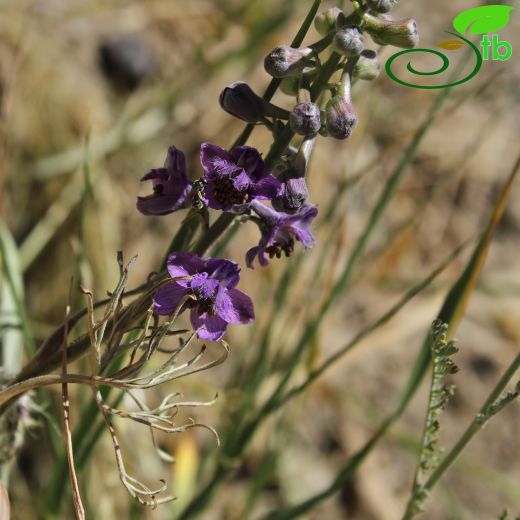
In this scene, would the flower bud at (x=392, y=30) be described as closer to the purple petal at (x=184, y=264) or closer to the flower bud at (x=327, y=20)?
the flower bud at (x=327, y=20)

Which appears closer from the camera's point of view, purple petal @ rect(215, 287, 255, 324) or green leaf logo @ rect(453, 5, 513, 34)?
purple petal @ rect(215, 287, 255, 324)

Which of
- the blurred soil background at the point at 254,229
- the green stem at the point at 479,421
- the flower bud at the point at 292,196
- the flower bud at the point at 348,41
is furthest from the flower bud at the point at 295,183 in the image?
the blurred soil background at the point at 254,229

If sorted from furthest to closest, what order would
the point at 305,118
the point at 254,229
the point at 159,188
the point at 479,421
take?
the point at 254,229, the point at 479,421, the point at 159,188, the point at 305,118

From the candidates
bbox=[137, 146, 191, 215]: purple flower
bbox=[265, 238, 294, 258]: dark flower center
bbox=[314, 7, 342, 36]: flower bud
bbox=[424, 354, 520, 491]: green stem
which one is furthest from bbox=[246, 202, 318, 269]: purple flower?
bbox=[424, 354, 520, 491]: green stem

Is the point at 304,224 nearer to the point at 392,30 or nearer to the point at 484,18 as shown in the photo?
the point at 392,30

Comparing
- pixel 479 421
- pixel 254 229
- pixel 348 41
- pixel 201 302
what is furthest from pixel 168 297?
pixel 254 229

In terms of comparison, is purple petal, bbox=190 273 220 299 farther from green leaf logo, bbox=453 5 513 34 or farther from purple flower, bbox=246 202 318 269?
green leaf logo, bbox=453 5 513 34

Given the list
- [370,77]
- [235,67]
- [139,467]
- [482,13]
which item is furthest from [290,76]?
[235,67]
